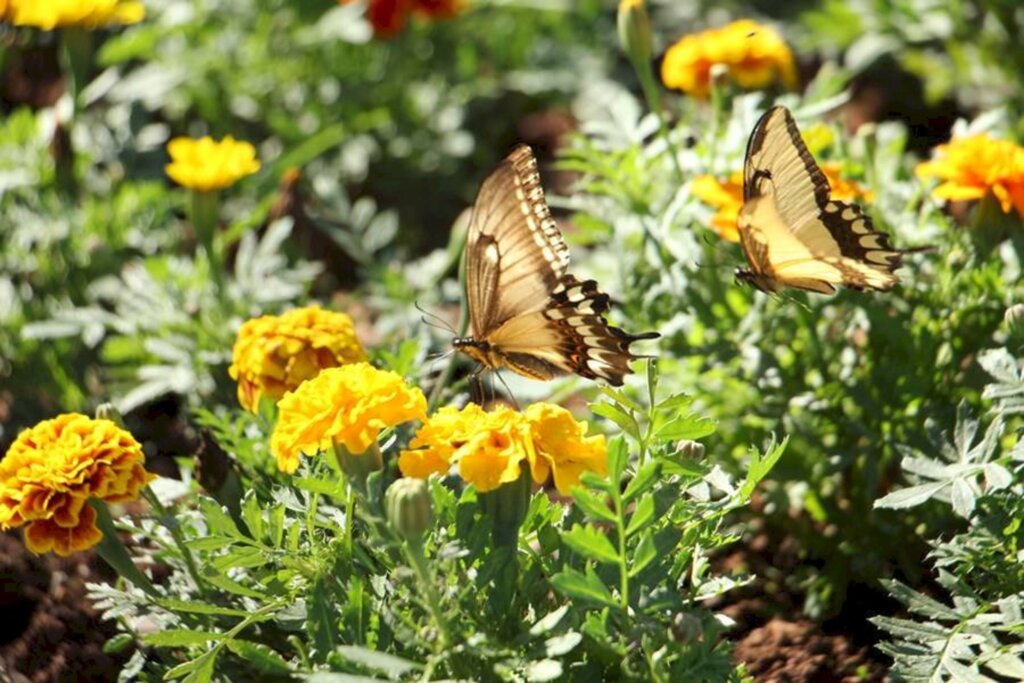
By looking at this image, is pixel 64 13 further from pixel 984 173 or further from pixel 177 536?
pixel 984 173

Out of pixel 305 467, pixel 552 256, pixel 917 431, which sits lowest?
pixel 917 431

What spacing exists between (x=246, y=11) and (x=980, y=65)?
2065 mm

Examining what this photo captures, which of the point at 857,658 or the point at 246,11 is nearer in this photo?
the point at 857,658

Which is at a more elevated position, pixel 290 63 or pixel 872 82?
pixel 290 63

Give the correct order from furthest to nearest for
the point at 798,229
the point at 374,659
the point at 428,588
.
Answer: the point at 798,229 < the point at 428,588 < the point at 374,659

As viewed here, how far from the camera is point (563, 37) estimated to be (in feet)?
13.8

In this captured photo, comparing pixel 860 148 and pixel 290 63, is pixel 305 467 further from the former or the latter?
pixel 290 63

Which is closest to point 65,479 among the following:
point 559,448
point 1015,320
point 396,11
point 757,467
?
point 559,448

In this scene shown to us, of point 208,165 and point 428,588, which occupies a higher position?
point 208,165

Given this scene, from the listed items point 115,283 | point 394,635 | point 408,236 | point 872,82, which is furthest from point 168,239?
point 872,82

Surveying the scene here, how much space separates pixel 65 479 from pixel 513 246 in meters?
0.71

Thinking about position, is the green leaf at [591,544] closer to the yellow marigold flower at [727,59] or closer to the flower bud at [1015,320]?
the flower bud at [1015,320]

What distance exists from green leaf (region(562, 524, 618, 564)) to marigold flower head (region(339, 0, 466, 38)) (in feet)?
7.60

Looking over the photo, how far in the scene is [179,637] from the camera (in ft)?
5.92
